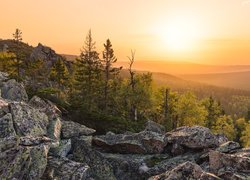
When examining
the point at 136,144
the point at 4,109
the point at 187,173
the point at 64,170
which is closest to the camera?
the point at 187,173

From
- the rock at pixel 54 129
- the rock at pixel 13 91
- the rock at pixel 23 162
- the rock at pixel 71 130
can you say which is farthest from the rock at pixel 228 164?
the rock at pixel 13 91

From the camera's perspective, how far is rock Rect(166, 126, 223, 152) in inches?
944

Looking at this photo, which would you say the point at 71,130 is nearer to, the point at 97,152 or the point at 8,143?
the point at 97,152

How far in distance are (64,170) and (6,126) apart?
4192 millimetres

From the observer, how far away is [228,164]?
57.7 ft

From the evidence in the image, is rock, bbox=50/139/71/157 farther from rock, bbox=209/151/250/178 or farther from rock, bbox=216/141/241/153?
rock, bbox=216/141/241/153

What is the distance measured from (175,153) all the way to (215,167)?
21.5ft

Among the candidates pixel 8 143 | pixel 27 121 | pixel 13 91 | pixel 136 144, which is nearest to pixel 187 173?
pixel 8 143

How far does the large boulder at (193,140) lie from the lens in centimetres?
2397

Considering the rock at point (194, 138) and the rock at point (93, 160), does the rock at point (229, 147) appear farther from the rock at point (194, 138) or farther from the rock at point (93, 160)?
the rock at point (93, 160)

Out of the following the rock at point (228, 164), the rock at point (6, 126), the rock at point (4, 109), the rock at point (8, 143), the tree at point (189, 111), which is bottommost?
the tree at point (189, 111)

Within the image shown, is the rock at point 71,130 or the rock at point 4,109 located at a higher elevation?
the rock at point 4,109

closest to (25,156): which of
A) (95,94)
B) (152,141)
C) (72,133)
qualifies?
(72,133)

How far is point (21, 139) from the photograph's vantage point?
17094mm
